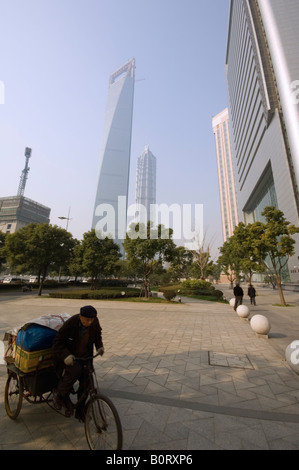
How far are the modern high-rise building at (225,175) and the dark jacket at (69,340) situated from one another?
12298cm

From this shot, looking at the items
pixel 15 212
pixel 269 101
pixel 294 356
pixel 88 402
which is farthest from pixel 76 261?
pixel 15 212

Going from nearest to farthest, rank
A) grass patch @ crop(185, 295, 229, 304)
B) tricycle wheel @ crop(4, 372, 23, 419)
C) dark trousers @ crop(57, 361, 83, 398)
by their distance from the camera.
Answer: dark trousers @ crop(57, 361, 83, 398) → tricycle wheel @ crop(4, 372, 23, 419) → grass patch @ crop(185, 295, 229, 304)

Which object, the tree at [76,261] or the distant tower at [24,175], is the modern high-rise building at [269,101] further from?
the distant tower at [24,175]

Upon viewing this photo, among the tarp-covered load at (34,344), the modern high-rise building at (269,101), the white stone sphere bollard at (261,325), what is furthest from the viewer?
the modern high-rise building at (269,101)

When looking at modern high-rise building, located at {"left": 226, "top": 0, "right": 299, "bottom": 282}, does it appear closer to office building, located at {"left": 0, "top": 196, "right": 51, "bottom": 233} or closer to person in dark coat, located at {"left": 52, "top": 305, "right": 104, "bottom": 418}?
person in dark coat, located at {"left": 52, "top": 305, "right": 104, "bottom": 418}

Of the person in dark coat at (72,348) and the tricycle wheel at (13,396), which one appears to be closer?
the person in dark coat at (72,348)

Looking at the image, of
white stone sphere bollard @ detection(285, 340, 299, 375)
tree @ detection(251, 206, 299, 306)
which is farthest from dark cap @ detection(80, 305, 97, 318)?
tree @ detection(251, 206, 299, 306)

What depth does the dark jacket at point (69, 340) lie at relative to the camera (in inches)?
101

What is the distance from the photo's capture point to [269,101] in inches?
1687

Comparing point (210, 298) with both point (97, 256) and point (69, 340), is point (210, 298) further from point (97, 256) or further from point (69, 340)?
point (69, 340)

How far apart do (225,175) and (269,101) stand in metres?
91.1

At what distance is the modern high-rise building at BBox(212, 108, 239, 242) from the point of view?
123 m

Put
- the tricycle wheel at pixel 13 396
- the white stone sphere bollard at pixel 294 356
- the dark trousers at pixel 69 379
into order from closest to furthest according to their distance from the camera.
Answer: the dark trousers at pixel 69 379 < the tricycle wheel at pixel 13 396 < the white stone sphere bollard at pixel 294 356

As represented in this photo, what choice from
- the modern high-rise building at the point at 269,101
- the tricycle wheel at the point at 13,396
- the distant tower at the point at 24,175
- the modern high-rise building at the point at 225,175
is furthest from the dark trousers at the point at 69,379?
the distant tower at the point at 24,175
